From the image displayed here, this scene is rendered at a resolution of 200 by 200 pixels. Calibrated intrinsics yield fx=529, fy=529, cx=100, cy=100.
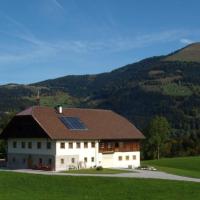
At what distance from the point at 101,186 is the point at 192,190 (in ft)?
25.2

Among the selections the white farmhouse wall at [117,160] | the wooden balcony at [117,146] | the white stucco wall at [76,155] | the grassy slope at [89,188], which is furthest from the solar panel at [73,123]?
the grassy slope at [89,188]

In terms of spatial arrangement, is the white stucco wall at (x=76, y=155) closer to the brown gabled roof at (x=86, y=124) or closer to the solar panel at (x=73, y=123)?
the brown gabled roof at (x=86, y=124)

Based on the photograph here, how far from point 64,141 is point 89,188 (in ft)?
78.5

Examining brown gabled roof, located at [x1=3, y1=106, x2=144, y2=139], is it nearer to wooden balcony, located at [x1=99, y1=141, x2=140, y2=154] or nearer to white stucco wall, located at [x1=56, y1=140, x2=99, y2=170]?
wooden balcony, located at [x1=99, y1=141, x2=140, y2=154]

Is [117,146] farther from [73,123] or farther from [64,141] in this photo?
[64,141]

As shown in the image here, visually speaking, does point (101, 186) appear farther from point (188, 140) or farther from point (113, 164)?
point (188, 140)

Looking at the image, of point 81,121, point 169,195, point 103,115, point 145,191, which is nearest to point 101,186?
point 145,191

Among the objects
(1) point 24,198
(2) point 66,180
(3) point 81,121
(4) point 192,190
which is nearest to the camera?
(1) point 24,198

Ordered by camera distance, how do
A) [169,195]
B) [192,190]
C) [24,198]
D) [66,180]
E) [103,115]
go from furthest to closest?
1. [103,115]
2. [66,180]
3. [192,190]
4. [169,195]
5. [24,198]

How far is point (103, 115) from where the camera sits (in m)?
79.5

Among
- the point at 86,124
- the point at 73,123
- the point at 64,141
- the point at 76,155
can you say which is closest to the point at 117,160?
the point at 86,124

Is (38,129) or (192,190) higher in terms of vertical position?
(38,129)

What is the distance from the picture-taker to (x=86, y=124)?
72.4 meters

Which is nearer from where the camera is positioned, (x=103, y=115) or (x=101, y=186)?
(x=101, y=186)
